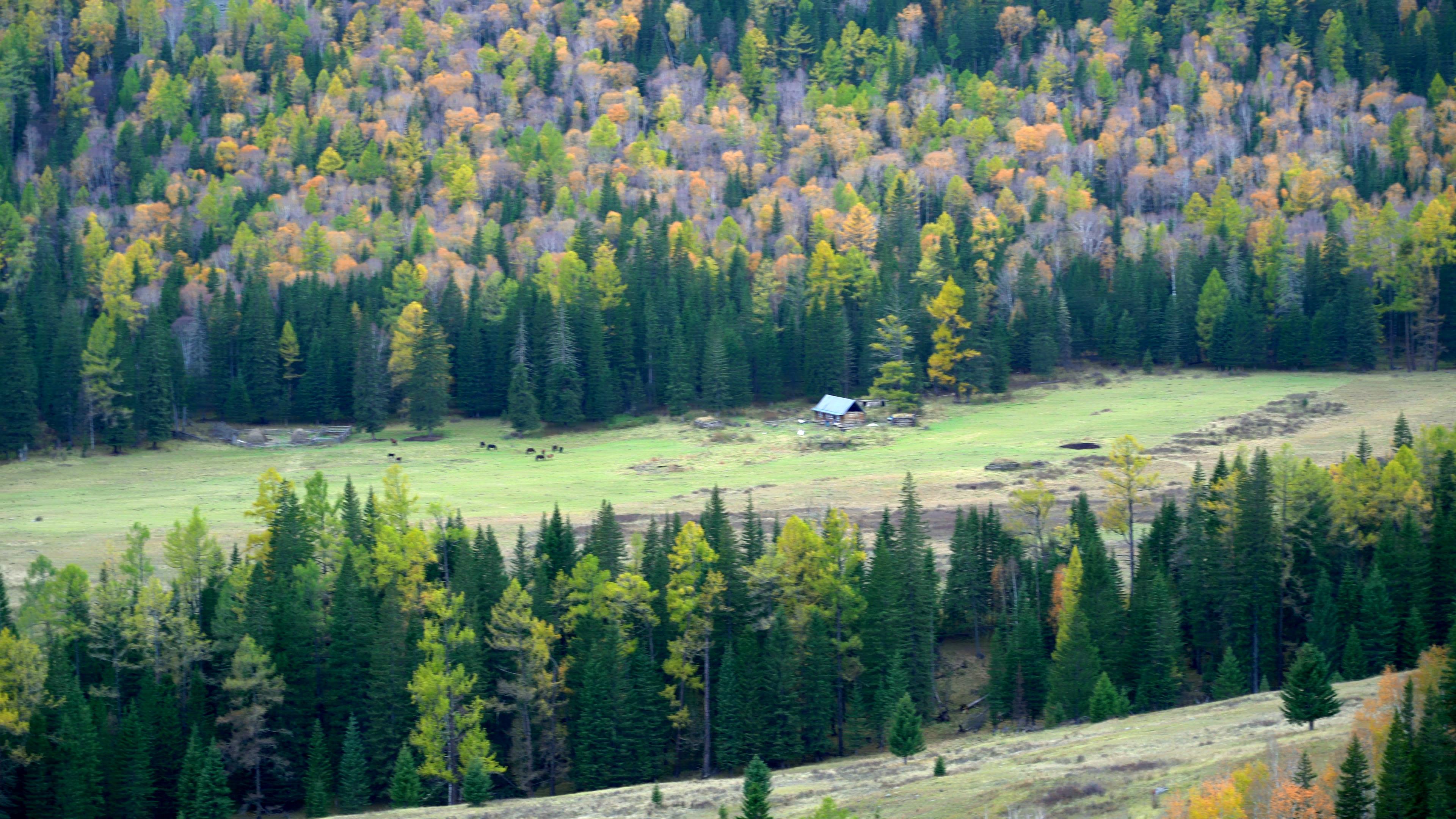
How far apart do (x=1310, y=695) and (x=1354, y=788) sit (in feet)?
30.9

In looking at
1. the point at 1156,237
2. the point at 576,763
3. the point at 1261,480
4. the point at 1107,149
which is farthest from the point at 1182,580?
the point at 1107,149

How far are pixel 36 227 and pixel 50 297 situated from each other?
1617 inches

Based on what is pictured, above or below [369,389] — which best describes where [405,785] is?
below

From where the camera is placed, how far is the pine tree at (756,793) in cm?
4794

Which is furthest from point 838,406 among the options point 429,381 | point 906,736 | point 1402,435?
point 906,736

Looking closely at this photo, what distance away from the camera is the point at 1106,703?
65312 mm

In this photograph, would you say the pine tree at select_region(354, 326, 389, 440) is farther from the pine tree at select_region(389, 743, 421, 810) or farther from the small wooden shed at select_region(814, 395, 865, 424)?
the pine tree at select_region(389, 743, 421, 810)

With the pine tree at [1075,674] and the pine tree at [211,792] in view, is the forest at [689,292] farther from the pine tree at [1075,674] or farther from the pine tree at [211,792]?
the pine tree at [211,792]

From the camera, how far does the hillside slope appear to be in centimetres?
4884

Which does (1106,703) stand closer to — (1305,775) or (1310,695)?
(1310,695)

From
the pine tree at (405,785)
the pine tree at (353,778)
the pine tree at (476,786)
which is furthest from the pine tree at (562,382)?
the pine tree at (476,786)

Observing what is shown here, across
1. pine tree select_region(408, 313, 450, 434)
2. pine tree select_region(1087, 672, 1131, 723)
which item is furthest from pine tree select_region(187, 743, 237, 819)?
pine tree select_region(408, 313, 450, 434)

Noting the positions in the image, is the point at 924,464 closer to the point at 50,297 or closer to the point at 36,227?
the point at 50,297

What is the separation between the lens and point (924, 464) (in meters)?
112
